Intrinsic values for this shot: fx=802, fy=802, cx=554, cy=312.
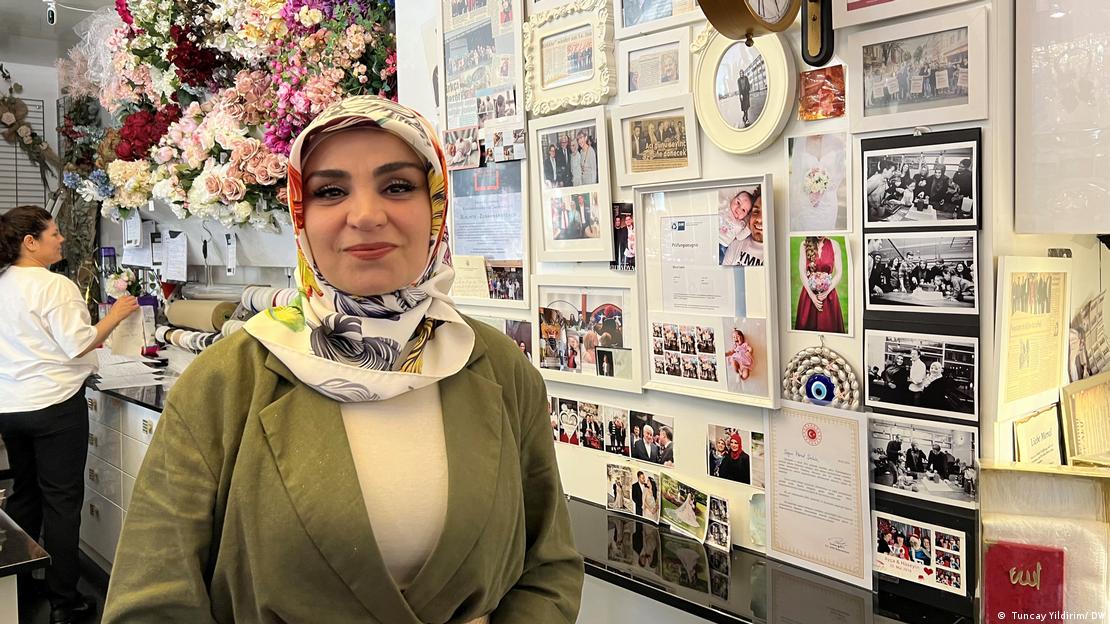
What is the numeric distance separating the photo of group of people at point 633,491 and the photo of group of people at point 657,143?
25.9 inches

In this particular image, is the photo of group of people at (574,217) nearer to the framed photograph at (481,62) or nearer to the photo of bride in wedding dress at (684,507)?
the framed photograph at (481,62)

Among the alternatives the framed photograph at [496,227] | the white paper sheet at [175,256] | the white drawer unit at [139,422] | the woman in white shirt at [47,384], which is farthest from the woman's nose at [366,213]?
the white paper sheet at [175,256]

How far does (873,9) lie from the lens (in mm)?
1302

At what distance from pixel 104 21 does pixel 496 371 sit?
3.22 meters

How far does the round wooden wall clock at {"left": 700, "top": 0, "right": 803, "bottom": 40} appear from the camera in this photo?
123 cm

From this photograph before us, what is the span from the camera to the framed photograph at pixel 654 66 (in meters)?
1.60

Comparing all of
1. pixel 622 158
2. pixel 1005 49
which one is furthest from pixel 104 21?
pixel 1005 49

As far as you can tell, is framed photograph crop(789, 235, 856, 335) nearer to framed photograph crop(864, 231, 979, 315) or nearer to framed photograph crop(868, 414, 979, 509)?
framed photograph crop(864, 231, 979, 315)

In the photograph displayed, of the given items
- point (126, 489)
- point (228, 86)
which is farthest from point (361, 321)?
point (126, 489)

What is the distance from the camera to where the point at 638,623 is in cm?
179

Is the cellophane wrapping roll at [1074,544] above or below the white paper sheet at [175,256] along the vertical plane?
below

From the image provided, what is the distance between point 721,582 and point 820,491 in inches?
9.6

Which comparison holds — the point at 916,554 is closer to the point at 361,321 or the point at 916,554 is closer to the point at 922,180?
the point at 922,180

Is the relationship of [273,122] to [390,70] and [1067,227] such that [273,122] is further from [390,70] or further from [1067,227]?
[1067,227]
